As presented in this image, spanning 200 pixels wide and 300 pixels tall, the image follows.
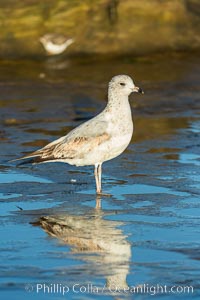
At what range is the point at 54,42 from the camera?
52.1ft

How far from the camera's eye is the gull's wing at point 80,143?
9547 millimetres

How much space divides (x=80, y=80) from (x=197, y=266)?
27.6ft

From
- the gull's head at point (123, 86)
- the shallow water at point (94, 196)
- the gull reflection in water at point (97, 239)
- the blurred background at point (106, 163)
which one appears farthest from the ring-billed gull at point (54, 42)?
the gull reflection in water at point (97, 239)

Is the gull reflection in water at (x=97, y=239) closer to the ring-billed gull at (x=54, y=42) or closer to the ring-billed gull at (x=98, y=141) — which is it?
the ring-billed gull at (x=98, y=141)

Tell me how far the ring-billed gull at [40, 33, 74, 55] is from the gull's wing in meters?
6.36

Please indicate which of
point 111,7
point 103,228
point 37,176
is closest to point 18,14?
point 111,7

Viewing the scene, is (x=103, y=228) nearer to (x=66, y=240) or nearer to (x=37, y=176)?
(x=66, y=240)

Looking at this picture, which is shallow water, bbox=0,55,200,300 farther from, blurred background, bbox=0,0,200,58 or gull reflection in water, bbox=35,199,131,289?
blurred background, bbox=0,0,200,58

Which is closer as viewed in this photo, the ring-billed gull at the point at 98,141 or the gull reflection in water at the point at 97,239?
the gull reflection in water at the point at 97,239

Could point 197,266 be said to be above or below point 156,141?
above

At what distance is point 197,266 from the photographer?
23.4 feet

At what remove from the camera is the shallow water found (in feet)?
Answer: 22.6

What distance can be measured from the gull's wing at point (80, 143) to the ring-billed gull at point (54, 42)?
6363mm

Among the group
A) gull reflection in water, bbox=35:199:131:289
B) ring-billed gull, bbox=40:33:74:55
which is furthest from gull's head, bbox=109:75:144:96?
ring-billed gull, bbox=40:33:74:55
